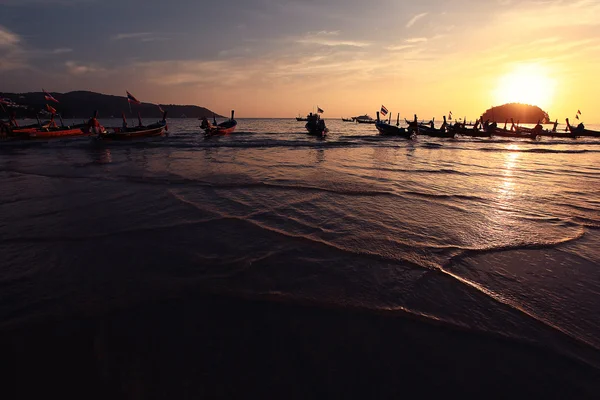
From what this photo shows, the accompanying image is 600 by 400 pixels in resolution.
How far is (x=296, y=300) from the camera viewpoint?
3518 millimetres

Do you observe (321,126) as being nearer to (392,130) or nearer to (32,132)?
(392,130)

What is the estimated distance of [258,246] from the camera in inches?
201

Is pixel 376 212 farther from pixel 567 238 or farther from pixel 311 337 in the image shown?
pixel 311 337

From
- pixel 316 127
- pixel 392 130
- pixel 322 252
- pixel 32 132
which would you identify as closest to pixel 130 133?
pixel 32 132

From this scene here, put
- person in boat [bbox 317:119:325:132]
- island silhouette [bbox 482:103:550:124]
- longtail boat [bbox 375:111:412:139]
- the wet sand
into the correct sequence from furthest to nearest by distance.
→ 1. island silhouette [bbox 482:103:550:124]
2. longtail boat [bbox 375:111:412:139]
3. person in boat [bbox 317:119:325:132]
4. the wet sand

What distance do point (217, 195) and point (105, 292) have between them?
536 centimetres

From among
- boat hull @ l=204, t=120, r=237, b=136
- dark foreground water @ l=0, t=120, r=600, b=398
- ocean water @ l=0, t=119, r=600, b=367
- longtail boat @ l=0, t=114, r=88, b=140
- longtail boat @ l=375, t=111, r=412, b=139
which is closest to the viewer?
dark foreground water @ l=0, t=120, r=600, b=398

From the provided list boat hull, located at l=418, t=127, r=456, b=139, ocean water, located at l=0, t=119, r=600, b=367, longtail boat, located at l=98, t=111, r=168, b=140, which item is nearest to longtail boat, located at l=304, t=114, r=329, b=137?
→ boat hull, located at l=418, t=127, r=456, b=139

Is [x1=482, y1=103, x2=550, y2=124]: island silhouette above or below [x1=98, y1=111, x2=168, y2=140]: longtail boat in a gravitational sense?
above

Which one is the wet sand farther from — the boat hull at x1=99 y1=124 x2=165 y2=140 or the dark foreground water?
the boat hull at x1=99 y1=124 x2=165 y2=140

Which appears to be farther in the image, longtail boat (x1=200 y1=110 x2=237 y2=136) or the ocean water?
longtail boat (x1=200 y1=110 x2=237 y2=136)

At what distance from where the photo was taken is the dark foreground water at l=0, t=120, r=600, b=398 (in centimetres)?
246

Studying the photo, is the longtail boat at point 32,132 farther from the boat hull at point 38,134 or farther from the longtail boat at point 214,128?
the longtail boat at point 214,128

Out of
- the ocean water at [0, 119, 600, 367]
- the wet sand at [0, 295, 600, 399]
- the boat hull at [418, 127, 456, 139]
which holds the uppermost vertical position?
the boat hull at [418, 127, 456, 139]
